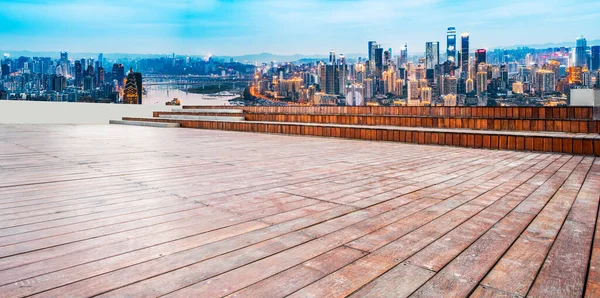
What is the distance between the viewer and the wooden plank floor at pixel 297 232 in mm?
1053

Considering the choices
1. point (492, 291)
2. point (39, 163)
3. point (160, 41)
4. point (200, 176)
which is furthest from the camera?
point (160, 41)

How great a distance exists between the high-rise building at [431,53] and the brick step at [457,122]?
51134 millimetres

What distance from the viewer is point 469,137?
16.2 feet

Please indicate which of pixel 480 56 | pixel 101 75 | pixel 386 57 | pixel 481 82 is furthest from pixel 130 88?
pixel 480 56

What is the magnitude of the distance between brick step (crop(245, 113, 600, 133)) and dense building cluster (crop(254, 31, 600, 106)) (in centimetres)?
710

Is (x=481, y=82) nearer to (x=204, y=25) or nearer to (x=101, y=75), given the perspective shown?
(x=204, y=25)

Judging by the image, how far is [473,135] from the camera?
16.1ft

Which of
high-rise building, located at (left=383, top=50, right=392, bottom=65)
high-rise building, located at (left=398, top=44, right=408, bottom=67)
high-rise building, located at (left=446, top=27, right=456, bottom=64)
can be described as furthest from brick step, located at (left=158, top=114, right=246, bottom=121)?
high-rise building, located at (left=446, top=27, right=456, bottom=64)

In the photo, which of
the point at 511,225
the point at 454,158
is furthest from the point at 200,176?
the point at 454,158

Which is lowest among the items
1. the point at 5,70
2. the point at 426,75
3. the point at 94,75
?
the point at 5,70

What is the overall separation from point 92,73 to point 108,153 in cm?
2895

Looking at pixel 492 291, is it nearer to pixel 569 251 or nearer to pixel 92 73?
pixel 569 251

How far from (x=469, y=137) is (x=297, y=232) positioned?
161 inches

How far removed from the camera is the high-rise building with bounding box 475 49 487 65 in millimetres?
42875
